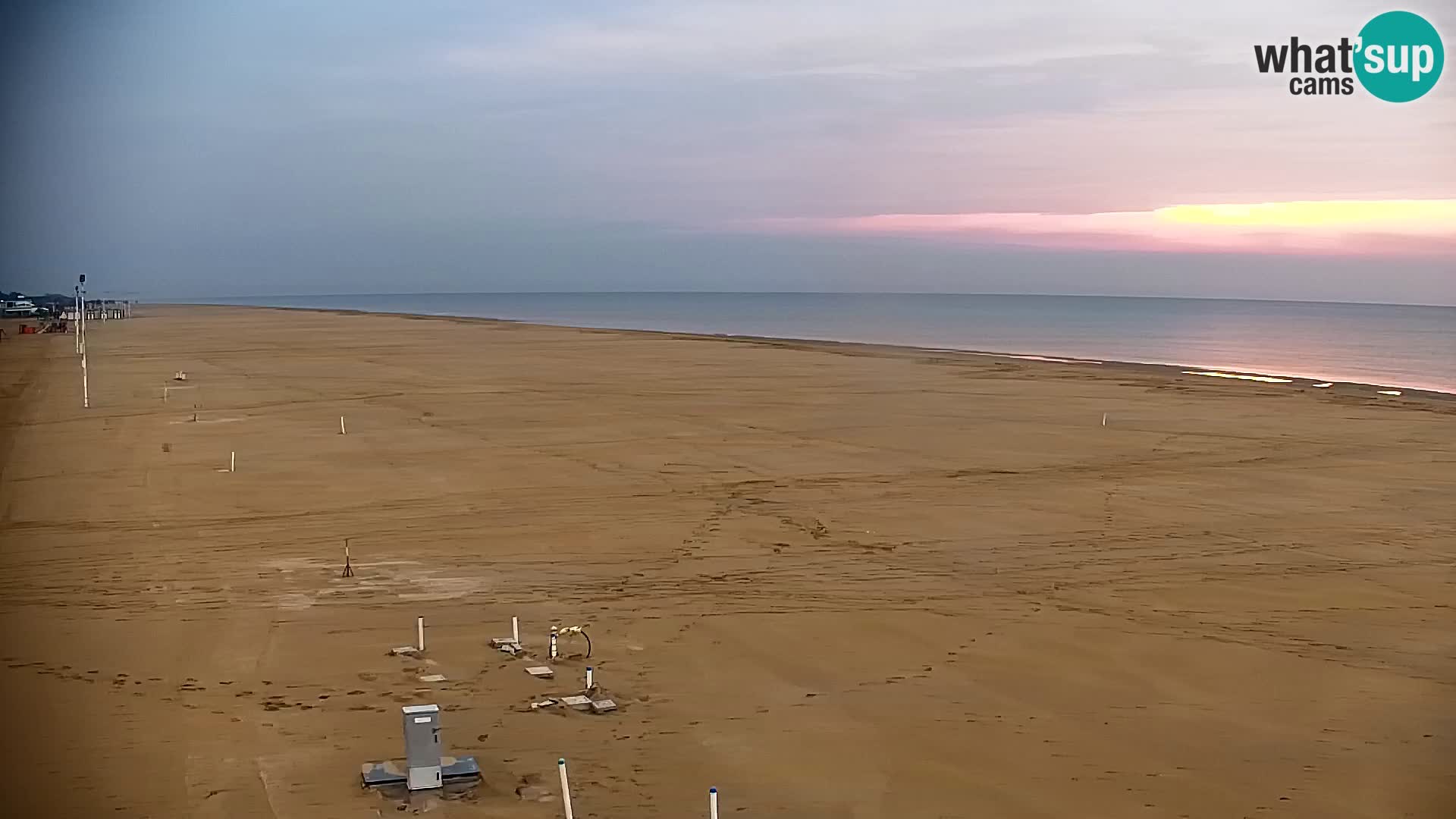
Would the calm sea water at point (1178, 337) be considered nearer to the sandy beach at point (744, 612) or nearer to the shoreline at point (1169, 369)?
the shoreline at point (1169, 369)

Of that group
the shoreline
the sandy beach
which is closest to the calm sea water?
the shoreline

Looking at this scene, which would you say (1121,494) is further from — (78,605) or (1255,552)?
(78,605)

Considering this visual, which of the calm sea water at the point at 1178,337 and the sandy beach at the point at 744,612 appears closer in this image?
the sandy beach at the point at 744,612

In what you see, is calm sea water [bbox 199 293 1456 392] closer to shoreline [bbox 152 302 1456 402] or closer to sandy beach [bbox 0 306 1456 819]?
shoreline [bbox 152 302 1456 402]

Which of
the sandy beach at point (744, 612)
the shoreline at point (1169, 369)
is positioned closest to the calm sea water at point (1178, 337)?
the shoreline at point (1169, 369)

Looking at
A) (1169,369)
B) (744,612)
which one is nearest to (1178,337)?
(1169,369)

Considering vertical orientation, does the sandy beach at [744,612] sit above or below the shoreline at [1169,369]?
below

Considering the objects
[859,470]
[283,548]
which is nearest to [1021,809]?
[283,548]

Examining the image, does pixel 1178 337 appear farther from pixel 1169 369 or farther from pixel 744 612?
pixel 744 612
